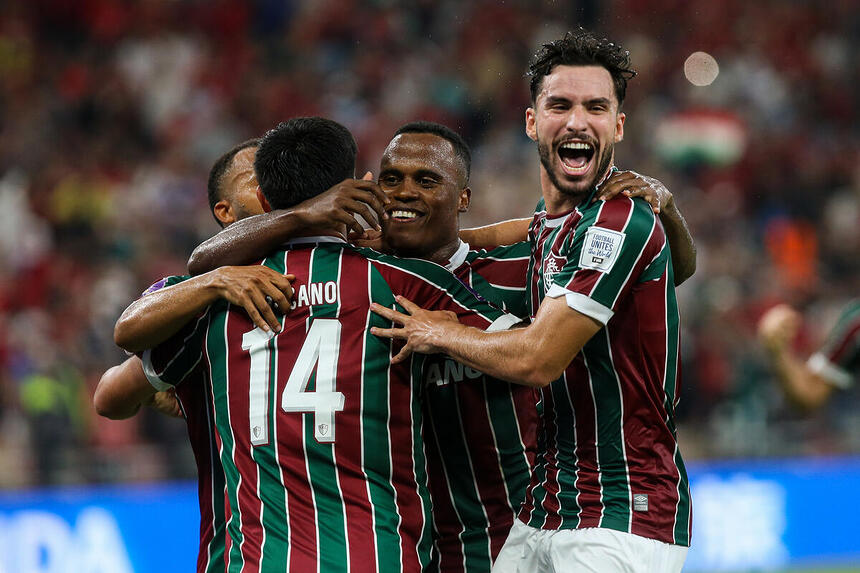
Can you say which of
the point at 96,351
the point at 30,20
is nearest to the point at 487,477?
the point at 96,351

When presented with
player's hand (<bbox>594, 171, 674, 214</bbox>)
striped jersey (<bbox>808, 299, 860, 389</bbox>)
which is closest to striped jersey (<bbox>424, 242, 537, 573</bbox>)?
player's hand (<bbox>594, 171, 674, 214</bbox>)

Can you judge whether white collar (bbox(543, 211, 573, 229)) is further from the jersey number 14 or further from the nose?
the jersey number 14

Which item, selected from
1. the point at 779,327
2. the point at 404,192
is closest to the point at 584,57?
the point at 404,192

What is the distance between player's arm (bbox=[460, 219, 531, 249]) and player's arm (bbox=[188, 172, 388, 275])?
0.92 m

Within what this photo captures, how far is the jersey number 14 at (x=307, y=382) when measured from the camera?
3.16m

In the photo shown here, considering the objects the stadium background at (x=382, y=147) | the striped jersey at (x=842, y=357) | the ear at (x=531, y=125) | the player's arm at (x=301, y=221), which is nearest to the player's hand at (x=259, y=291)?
the player's arm at (x=301, y=221)

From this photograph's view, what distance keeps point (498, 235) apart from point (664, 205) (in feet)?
3.19

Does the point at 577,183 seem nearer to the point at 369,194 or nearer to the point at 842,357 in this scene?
the point at 369,194

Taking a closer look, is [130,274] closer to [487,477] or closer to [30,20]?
[30,20]

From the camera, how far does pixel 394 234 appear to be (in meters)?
4.04

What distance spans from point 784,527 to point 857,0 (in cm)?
793

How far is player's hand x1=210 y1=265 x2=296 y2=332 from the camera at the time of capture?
3225 mm

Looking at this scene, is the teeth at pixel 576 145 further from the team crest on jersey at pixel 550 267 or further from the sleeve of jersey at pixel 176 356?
the sleeve of jersey at pixel 176 356

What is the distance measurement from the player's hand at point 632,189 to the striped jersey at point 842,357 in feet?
10.4
